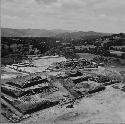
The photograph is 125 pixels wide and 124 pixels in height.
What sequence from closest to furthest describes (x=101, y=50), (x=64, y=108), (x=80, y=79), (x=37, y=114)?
(x=37, y=114), (x=64, y=108), (x=80, y=79), (x=101, y=50)

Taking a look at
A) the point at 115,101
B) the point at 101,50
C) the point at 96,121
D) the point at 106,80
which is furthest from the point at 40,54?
the point at 96,121

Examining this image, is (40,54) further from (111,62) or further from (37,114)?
(37,114)

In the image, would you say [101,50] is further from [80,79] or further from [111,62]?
[80,79]

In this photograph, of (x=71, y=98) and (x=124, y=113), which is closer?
(x=124, y=113)

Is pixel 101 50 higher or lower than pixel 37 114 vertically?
higher

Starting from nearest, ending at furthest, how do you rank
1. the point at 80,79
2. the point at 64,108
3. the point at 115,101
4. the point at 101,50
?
the point at 64,108, the point at 115,101, the point at 80,79, the point at 101,50

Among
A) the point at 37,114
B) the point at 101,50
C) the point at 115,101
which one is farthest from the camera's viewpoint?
the point at 101,50

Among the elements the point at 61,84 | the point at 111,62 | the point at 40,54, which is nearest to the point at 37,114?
the point at 61,84

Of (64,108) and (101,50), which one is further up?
(101,50)

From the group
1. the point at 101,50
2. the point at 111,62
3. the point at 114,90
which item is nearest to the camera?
the point at 114,90
